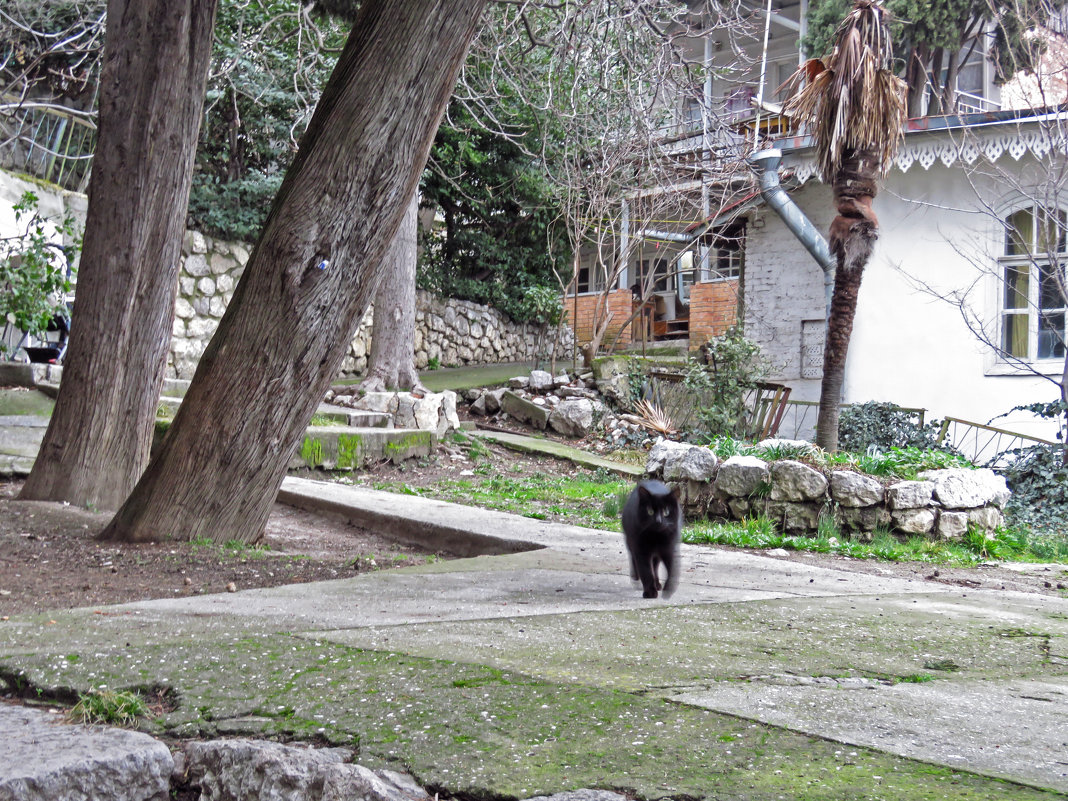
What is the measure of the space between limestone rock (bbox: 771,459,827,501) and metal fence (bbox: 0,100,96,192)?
498 inches

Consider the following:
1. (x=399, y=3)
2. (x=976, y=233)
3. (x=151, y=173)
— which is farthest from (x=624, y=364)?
(x=399, y=3)

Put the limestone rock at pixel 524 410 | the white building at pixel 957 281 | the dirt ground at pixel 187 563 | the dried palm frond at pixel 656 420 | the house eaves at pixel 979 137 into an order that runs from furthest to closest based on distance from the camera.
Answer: the limestone rock at pixel 524 410 → the dried palm frond at pixel 656 420 → the white building at pixel 957 281 → the house eaves at pixel 979 137 → the dirt ground at pixel 187 563

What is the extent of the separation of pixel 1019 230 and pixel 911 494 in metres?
7.94

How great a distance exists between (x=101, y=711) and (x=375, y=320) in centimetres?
1166

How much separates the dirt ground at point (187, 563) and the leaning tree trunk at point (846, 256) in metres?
3.30

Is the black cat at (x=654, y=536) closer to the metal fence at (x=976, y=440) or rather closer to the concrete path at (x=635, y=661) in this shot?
the concrete path at (x=635, y=661)

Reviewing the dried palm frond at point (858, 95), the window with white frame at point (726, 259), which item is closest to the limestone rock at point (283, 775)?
the dried palm frond at point (858, 95)

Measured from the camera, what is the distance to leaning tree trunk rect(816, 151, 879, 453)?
974cm

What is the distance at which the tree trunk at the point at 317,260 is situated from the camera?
14.4 ft

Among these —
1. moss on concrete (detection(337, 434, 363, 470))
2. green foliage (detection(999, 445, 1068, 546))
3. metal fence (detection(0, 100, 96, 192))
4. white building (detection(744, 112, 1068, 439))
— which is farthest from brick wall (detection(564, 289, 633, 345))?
green foliage (detection(999, 445, 1068, 546))

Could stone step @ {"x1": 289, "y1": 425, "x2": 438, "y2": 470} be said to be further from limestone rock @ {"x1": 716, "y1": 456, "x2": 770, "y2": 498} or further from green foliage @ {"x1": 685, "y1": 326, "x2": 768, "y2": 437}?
limestone rock @ {"x1": 716, "y1": 456, "x2": 770, "y2": 498}

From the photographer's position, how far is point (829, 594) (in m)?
4.57

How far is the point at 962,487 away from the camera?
7660mm

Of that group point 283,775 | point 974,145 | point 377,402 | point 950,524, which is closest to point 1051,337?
point 974,145
